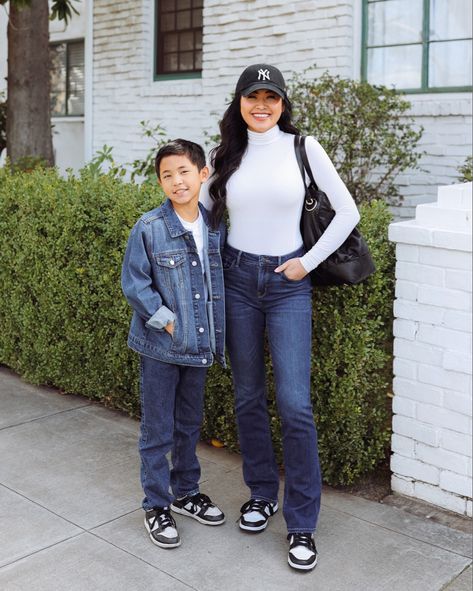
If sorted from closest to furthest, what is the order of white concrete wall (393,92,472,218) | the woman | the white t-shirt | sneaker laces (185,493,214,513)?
the woman, the white t-shirt, sneaker laces (185,493,214,513), white concrete wall (393,92,472,218)

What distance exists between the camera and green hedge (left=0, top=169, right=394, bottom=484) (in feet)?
13.7

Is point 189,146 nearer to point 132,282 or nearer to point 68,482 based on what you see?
point 132,282

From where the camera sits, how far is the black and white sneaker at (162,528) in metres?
3.76

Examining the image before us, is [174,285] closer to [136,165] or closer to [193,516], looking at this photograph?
[193,516]

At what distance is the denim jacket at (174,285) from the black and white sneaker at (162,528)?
2.40ft

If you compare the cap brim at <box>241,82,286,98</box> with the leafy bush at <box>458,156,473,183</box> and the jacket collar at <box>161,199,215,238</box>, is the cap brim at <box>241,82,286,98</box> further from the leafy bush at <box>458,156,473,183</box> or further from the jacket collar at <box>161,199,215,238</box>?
the leafy bush at <box>458,156,473,183</box>

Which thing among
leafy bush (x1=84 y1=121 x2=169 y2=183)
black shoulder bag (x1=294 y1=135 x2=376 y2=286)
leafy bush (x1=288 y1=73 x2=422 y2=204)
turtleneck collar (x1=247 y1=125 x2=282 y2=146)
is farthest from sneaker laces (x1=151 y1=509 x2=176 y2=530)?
leafy bush (x1=288 y1=73 x2=422 y2=204)

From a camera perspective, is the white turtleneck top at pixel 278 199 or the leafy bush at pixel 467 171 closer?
the white turtleneck top at pixel 278 199

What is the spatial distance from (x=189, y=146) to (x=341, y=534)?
1.92 meters

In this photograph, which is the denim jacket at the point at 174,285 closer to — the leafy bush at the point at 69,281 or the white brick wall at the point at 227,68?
the leafy bush at the point at 69,281

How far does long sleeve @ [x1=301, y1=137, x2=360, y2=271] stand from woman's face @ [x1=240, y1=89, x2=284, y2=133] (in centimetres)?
22

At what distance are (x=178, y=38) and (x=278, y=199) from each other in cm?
862

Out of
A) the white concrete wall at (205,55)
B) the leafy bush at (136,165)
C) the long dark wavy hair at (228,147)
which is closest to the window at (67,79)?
the white concrete wall at (205,55)

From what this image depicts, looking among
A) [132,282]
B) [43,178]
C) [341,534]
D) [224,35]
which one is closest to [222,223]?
[132,282]
